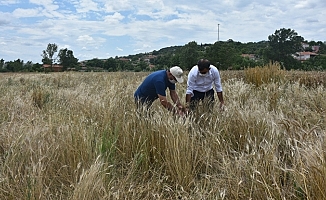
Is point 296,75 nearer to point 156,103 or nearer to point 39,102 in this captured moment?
point 156,103

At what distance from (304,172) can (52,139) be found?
2203mm

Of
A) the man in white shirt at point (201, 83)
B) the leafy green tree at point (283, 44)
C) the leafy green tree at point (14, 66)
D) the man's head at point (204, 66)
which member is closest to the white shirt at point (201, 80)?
the man in white shirt at point (201, 83)

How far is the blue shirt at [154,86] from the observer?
13.8 feet

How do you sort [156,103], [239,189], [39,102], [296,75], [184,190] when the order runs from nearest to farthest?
[239,189], [184,190], [156,103], [39,102], [296,75]

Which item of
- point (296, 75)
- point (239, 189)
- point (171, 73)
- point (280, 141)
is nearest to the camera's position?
point (239, 189)

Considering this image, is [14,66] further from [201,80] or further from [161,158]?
[161,158]

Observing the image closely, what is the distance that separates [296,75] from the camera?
8258 millimetres

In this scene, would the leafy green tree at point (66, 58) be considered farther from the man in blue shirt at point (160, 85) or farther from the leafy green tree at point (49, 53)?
the man in blue shirt at point (160, 85)

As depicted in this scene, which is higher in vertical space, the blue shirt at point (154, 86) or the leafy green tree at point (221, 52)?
the leafy green tree at point (221, 52)

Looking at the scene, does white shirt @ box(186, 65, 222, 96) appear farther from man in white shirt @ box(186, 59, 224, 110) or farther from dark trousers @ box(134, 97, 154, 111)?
dark trousers @ box(134, 97, 154, 111)

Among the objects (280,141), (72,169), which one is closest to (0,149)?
(72,169)

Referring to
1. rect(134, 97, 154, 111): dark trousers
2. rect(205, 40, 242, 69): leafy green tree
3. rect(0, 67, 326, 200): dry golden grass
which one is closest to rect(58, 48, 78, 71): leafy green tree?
rect(205, 40, 242, 69): leafy green tree

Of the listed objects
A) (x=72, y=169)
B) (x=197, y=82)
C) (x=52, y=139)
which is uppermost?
(x=197, y=82)

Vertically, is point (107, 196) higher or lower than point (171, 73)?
lower
